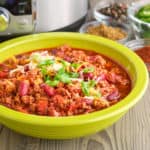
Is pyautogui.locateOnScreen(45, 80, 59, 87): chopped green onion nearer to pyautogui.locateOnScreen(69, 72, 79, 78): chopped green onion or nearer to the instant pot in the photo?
pyautogui.locateOnScreen(69, 72, 79, 78): chopped green onion

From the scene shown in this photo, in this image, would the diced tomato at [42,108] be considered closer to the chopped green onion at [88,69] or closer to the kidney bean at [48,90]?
the kidney bean at [48,90]

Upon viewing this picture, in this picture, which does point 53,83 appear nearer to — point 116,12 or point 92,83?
point 92,83

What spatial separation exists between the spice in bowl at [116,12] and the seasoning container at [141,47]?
0.16m

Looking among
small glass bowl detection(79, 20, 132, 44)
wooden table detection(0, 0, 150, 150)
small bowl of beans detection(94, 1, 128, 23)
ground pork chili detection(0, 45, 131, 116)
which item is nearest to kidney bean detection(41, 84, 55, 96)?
ground pork chili detection(0, 45, 131, 116)

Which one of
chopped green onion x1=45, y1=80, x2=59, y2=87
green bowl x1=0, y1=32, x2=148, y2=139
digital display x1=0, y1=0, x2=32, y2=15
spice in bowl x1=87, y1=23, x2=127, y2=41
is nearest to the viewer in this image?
green bowl x1=0, y1=32, x2=148, y2=139

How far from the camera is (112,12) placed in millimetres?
1389

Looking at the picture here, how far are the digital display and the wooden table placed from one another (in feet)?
1.07

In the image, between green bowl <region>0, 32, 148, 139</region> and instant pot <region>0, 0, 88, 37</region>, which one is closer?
green bowl <region>0, 32, 148, 139</region>

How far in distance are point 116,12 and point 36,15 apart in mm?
312

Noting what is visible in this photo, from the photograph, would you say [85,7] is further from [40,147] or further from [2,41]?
[40,147]

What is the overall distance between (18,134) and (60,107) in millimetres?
122

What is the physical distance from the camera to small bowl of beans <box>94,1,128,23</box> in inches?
54.2

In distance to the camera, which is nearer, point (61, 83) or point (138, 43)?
point (61, 83)

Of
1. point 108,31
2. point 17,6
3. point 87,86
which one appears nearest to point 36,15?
point 17,6
